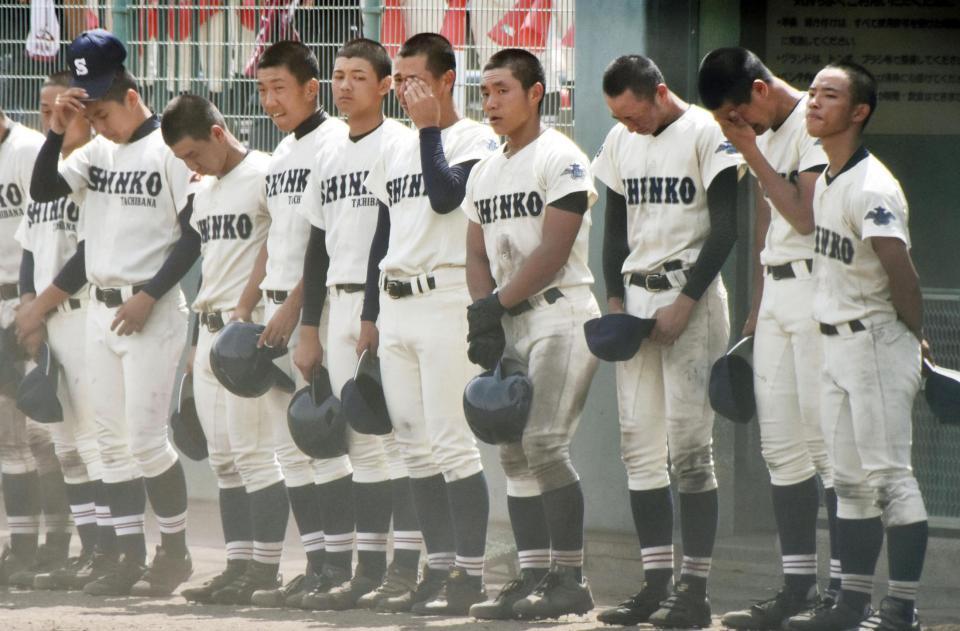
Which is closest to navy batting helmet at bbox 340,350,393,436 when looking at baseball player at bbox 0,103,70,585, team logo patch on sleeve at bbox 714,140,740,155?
team logo patch on sleeve at bbox 714,140,740,155

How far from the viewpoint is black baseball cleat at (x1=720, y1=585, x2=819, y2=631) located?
233 inches

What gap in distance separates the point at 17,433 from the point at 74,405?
54 centimetres

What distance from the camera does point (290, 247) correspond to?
688cm

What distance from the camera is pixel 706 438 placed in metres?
6.06

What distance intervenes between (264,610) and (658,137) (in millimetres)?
2332

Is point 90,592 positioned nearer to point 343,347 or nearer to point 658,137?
point 343,347

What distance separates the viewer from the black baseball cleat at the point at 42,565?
7500mm

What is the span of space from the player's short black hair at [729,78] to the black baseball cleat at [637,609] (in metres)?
1.69

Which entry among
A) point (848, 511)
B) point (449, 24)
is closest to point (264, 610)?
point (848, 511)

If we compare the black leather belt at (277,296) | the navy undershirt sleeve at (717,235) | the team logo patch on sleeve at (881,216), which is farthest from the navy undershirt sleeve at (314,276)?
the team logo patch on sleeve at (881,216)

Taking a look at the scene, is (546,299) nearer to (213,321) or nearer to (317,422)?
(317,422)

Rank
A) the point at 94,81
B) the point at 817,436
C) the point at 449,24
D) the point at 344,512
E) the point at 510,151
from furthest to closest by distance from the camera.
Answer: the point at 449,24
the point at 94,81
the point at 344,512
the point at 510,151
the point at 817,436

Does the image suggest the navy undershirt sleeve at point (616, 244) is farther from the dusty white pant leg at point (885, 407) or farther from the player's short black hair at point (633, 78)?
the dusty white pant leg at point (885, 407)

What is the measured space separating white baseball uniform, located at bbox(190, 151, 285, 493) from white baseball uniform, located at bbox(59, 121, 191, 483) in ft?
0.69
